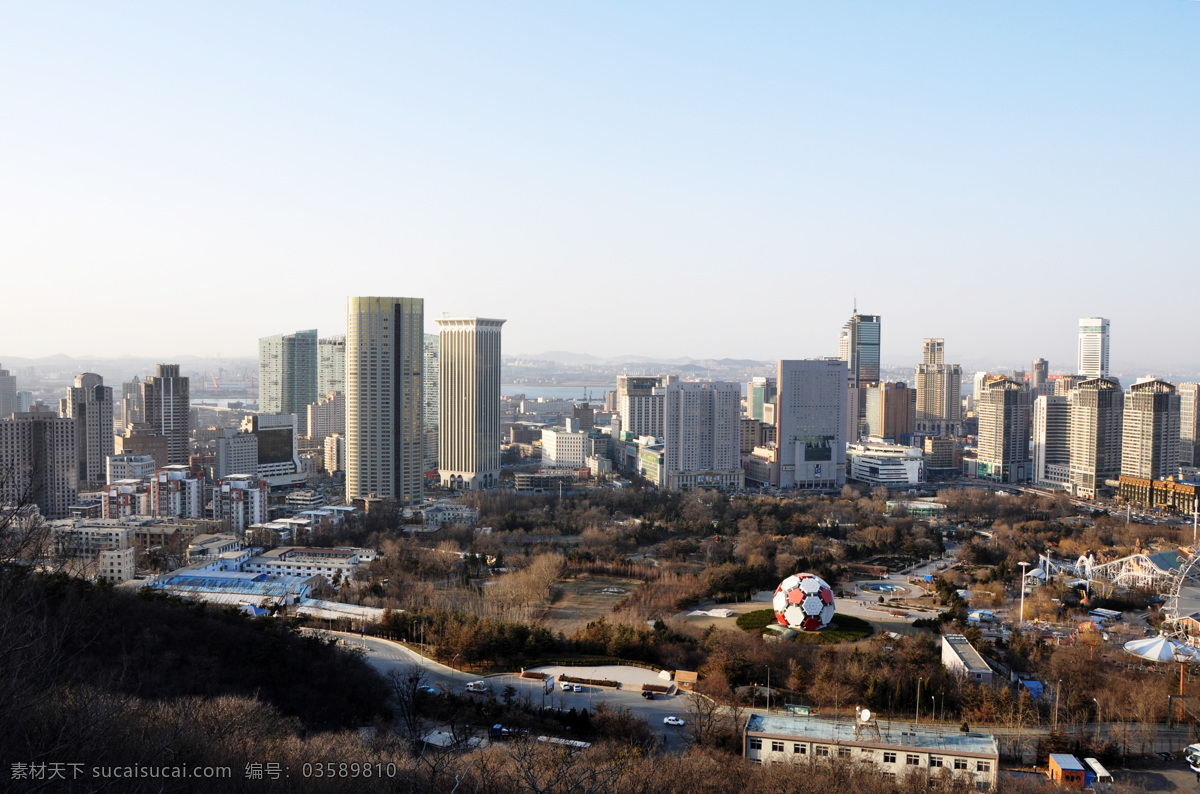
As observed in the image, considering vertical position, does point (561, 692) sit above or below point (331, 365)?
below

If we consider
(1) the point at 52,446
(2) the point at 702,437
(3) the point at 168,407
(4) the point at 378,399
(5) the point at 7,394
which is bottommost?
(2) the point at 702,437

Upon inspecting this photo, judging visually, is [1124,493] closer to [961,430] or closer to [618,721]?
[961,430]

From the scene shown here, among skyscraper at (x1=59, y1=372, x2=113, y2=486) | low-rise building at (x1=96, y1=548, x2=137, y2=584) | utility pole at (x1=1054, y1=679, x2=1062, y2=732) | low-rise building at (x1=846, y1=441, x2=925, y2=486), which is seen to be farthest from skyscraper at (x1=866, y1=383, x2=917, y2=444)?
utility pole at (x1=1054, y1=679, x2=1062, y2=732)

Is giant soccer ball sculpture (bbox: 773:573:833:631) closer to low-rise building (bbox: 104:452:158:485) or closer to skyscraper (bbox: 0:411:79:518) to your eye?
skyscraper (bbox: 0:411:79:518)

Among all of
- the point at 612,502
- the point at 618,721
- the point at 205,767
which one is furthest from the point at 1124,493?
the point at 205,767

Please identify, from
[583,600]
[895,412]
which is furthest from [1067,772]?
[895,412]

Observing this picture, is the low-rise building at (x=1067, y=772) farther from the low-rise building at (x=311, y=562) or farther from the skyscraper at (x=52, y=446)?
the skyscraper at (x=52, y=446)

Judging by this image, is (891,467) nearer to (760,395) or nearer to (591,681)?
(760,395)
